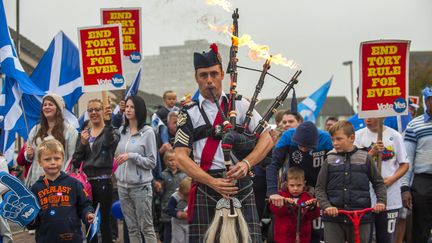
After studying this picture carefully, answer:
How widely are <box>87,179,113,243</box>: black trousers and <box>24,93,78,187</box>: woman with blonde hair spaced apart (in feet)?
2.55

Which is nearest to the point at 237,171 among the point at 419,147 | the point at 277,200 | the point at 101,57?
the point at 277,200

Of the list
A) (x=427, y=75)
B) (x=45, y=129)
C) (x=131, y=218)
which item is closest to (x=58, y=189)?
(x=45, y=129)

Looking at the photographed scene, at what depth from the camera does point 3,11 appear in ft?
33.2

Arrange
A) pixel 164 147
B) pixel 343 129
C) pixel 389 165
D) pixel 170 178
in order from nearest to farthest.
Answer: pixel 343 129 < pixel 389 165 < pixel 170 178 < pixel 164 147

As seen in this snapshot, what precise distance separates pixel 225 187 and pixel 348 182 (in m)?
2.39

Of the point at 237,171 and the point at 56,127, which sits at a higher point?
the point at 56,127

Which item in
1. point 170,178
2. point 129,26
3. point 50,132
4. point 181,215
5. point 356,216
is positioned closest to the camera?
point 356,216

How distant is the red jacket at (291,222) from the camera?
26.2 ft

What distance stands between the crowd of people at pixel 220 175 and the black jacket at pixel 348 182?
0.01m

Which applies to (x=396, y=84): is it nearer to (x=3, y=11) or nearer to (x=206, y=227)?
(x=206, y=227)

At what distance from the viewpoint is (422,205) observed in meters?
9.00

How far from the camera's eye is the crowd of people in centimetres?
588

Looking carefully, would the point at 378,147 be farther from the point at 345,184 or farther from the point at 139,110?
the point at 139,110

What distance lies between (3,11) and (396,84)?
576cm
